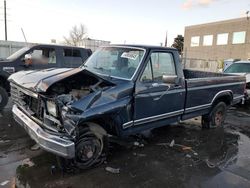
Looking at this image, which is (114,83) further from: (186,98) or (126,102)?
(186,98)

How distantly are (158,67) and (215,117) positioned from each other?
9.43ft

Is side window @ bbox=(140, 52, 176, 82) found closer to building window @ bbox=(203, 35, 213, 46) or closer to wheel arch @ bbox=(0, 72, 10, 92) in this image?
wheel arch @ bbox=(0, 72, 10, 92)

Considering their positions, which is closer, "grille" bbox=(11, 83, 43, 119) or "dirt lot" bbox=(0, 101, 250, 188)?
"dirt lot" bbox=(0, 101, 250, 188)

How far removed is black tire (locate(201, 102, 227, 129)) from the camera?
6738mm

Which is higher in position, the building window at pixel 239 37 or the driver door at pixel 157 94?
the building window at pixel 239 37

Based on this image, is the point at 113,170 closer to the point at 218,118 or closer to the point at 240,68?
the point at 218,118

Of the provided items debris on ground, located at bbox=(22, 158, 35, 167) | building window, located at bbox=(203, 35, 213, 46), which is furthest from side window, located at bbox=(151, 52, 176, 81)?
building window, located at bbox=(203, 35, 213, 46)

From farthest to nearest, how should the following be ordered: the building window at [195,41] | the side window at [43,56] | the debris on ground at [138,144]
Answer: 1. the building window at [195,41]
2. the side window at [43,56]
3. the debris on ground at [138,144]

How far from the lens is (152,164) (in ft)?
15.0

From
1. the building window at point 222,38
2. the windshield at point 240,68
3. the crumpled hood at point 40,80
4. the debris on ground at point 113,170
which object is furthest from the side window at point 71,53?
the building window at point 222,38

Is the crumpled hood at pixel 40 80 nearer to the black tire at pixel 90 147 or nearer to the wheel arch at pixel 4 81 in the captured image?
the black tire at pixel 90 147

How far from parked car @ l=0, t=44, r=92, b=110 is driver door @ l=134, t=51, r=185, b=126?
4726 mm

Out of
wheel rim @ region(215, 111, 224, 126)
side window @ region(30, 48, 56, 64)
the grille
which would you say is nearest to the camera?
the grille

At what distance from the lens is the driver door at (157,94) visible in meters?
Result: 4.57
